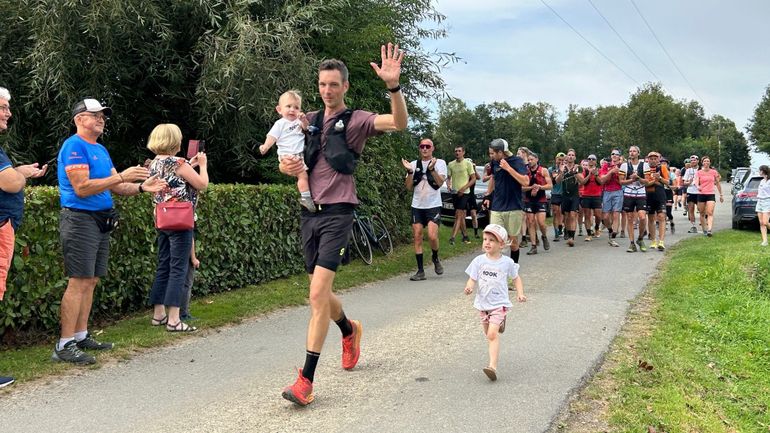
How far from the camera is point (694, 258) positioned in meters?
11.3

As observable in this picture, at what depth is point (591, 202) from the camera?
14703 mm

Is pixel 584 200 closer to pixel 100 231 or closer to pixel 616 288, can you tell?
pixel 616 288

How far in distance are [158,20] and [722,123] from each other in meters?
113

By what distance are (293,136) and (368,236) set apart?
6712 millimetres

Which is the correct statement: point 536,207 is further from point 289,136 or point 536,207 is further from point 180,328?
point 289,136

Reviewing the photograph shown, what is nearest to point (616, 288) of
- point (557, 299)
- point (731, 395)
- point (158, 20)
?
point (557, 299)

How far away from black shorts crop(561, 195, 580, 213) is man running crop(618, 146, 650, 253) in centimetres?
165

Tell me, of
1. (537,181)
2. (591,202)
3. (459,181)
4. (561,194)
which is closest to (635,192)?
(591,202)

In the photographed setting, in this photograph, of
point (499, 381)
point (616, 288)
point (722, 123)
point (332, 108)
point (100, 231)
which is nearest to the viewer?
point (332, 108)

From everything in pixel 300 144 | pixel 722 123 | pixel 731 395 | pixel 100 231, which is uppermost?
pixel 722 123

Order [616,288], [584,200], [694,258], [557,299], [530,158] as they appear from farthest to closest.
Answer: [584,200], [530,158], [694,258], [616,288], [557,299]

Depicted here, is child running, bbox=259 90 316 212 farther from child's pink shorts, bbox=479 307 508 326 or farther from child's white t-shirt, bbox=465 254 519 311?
child's pink shorts, bbox=479 307 508 326

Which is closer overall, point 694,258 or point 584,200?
point 694,258

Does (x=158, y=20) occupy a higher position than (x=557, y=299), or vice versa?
(x=158, y=20)
